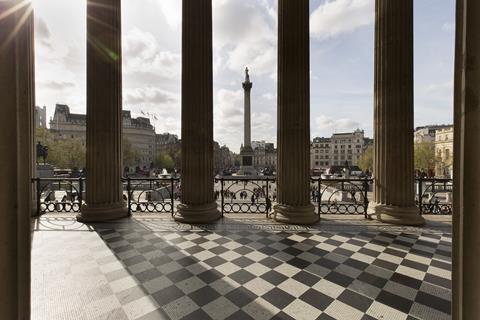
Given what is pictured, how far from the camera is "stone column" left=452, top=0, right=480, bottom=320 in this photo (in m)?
1.44

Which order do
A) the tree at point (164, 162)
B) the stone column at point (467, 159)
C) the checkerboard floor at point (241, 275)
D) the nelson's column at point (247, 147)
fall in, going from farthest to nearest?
the tree at point (164, 162) → the nelson's column at point (247, 147) → the checkerboard floor at point (241, 275) → the stone column at point (467, 159)

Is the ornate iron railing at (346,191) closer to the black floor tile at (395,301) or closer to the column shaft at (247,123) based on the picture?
the black floor tile at (395,301)

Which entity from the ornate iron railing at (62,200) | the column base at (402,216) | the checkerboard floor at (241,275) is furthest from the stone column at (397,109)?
the ornate iron railing at (62,200)

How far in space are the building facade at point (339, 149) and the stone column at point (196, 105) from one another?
102 m

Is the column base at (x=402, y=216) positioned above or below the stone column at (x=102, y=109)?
below

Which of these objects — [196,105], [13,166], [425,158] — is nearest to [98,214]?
[196,105]

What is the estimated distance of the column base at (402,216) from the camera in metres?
7.12

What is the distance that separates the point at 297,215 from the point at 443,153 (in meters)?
62.5

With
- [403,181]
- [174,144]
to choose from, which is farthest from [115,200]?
[174,144]

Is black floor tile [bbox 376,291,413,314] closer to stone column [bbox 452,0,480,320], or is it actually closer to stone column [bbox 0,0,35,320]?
stone column [bbox 452,0,480,320]

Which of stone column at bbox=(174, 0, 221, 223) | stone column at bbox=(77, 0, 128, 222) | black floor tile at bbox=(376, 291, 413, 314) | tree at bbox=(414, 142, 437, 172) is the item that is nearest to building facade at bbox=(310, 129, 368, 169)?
tree at bbox=(414, 142, 437, 172)

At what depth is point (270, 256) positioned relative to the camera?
4.99 meters

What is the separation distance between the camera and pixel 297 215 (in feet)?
24.0

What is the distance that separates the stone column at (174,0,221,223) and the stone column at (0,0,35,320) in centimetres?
605
